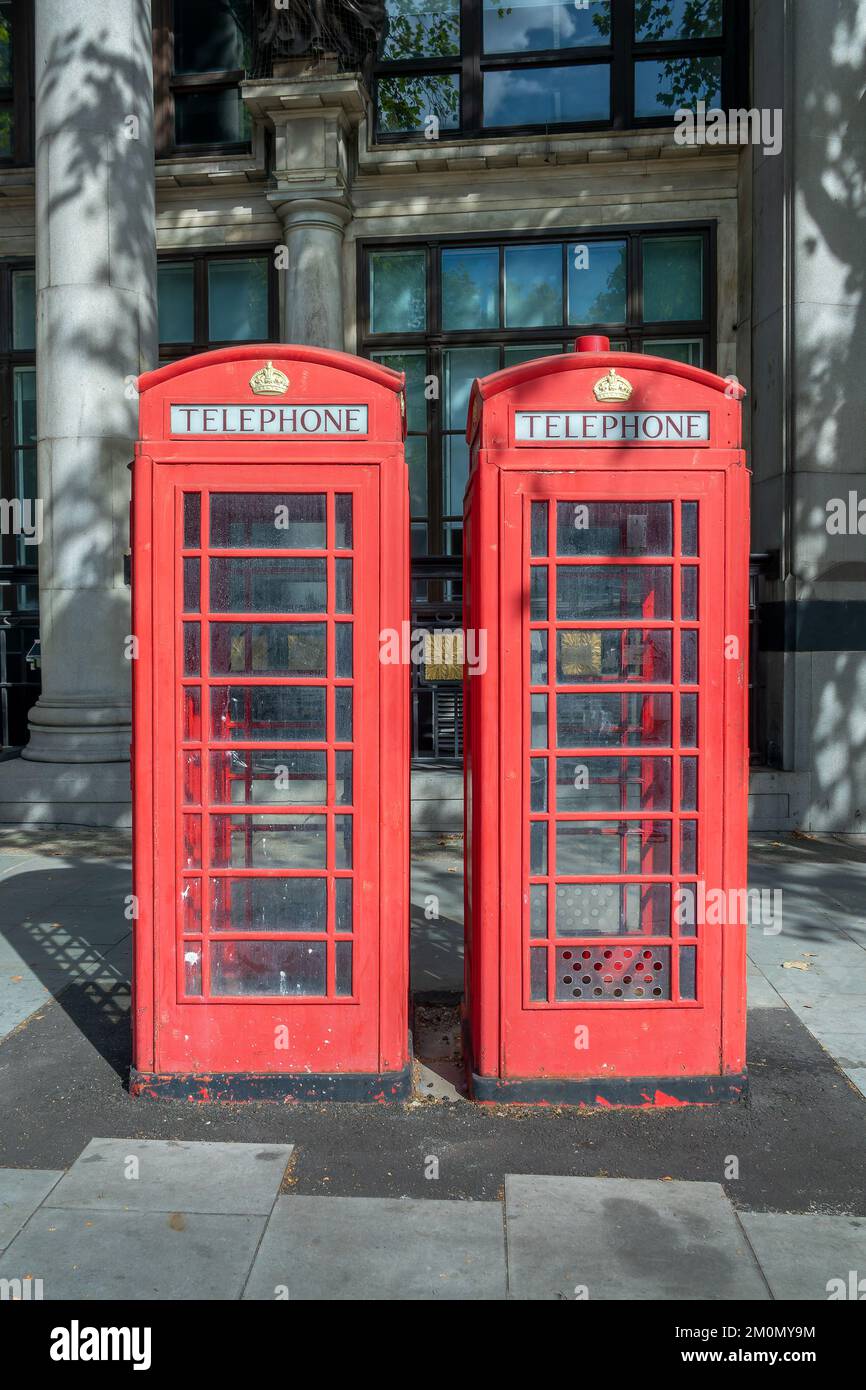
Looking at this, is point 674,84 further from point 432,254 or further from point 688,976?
point 688,976

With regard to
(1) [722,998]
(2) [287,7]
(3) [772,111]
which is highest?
(2) [287,7]

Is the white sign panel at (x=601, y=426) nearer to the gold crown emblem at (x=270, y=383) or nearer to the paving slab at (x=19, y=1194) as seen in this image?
the gold crown emblem at (x=270, y=383)

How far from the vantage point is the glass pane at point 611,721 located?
4246 millimetres

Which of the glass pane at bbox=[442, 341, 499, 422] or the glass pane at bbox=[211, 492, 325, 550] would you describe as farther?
the glass pane at bbox=[442, 341, 499, 422]

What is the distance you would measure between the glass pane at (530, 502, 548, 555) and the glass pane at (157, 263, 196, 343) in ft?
30.7

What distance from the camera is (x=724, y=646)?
4195 millimetres

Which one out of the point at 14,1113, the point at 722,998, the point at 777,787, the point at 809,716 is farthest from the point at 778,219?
the point at 14,1113

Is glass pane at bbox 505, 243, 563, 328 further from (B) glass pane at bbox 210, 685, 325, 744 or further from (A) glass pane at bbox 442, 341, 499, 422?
(B) glass pane at bbox 210, 685, 325, 744

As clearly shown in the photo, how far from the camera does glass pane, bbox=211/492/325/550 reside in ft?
13.6

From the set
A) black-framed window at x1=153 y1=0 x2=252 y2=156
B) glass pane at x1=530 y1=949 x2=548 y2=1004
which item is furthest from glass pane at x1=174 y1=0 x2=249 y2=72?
glass pane at x1=530 y1=949 x2=548 y2=1004

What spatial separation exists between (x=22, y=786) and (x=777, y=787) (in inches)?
259
